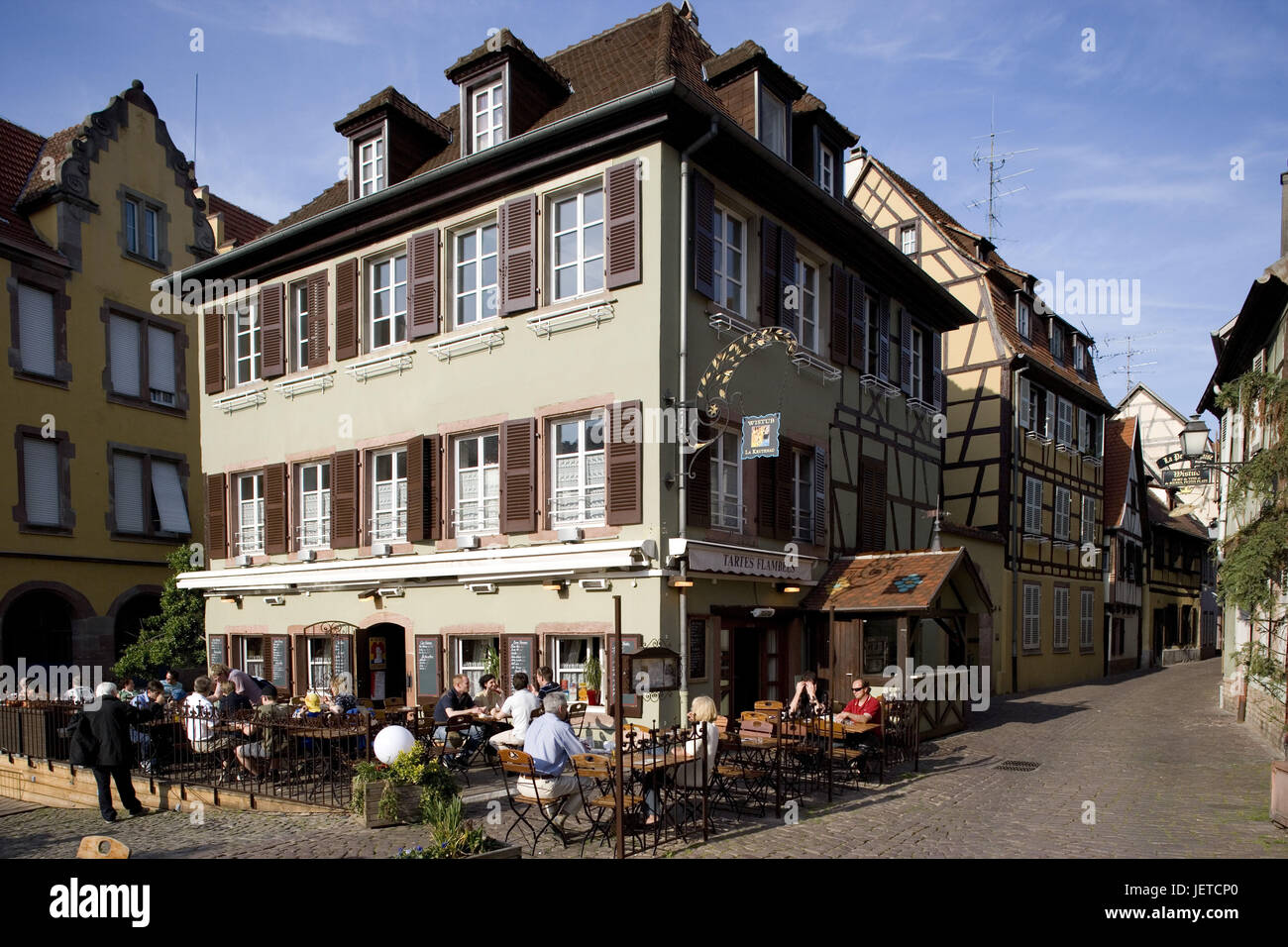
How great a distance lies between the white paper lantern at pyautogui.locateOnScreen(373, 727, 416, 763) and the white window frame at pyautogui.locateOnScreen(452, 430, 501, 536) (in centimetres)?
510

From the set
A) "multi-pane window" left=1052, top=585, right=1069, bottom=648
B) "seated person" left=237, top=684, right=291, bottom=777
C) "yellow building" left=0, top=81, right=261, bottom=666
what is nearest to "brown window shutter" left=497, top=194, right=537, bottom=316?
"seated person" left=237, top=684, right=291, bottom=777

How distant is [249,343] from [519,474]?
330 inches

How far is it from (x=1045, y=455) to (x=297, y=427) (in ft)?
63.3

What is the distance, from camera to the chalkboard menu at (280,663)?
18.4 meters

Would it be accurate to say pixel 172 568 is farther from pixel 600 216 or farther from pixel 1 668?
pixel 600 216

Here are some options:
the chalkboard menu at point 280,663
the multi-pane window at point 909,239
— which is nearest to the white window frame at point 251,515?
the chalkboard menu at point 280,663

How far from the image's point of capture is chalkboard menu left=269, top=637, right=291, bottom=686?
18375 millimetres

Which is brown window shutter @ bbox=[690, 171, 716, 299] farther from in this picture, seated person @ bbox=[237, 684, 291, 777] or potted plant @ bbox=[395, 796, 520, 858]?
potted plant @ bbox=[395, 796, 520, 858]

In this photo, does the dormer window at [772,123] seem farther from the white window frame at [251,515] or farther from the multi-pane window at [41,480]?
the multi-pane window at [41,480]

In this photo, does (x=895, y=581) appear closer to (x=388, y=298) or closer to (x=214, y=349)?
(x=388, y=298)

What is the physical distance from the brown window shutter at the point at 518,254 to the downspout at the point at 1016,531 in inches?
580

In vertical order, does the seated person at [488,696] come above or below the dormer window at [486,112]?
below

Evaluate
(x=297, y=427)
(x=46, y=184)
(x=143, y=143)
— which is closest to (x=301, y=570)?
(x=297, y=427)

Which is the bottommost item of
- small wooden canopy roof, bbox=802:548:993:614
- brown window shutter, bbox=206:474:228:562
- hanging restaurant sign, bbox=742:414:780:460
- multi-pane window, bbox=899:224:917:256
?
small wooden canopy roof, bbox=802:548:993:614
